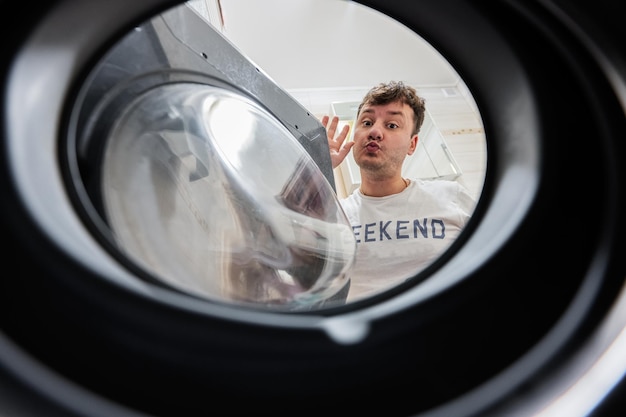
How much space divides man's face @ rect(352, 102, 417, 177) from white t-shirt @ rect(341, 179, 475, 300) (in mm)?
99

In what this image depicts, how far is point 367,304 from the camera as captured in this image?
25cm

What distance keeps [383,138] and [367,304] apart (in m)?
1.01

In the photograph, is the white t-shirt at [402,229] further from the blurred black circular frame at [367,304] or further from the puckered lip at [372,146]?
the blurred black circular frame at [367,304]

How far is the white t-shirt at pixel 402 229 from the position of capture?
103 centimetres

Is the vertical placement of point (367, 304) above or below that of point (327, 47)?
below

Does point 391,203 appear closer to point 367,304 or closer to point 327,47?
point 367,304

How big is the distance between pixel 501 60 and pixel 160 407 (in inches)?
11.4

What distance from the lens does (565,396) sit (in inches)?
7.5

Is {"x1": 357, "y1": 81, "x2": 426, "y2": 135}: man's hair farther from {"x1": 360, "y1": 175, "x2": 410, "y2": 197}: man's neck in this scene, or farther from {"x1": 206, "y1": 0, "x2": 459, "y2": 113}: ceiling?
{"x1": 206, "y1": 0, "x2": 459, "y2": 113}: ceiling

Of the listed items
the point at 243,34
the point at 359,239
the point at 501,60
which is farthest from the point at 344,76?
the point at 501,60

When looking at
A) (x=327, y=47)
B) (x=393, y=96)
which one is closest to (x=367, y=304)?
(x=393, y=96)

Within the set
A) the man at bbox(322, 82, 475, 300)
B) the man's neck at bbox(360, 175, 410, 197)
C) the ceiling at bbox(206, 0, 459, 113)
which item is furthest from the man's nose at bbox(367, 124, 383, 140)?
the ceiling at bbox(206, 0, 459, 113)

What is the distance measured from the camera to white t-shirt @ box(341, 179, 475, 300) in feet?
3.36

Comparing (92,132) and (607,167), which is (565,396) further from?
(92,132)
